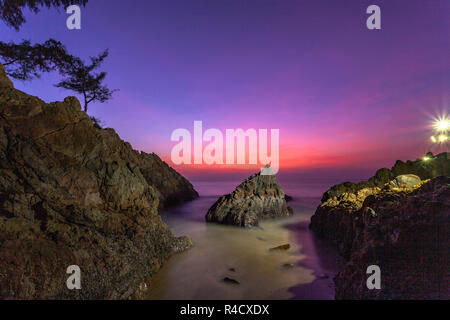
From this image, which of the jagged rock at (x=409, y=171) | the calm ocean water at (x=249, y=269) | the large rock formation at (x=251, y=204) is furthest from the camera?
the large rock formation at (x=251, y=204)

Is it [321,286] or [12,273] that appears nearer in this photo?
[12,273]

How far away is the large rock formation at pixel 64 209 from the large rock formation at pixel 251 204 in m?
7.34

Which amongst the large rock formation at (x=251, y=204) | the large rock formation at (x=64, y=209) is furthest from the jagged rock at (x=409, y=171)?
the large rock formation at (x=64, y=209)

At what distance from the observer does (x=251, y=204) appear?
1452 centimetres

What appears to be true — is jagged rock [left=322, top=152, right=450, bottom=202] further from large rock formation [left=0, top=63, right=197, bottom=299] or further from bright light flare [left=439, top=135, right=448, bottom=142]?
large rock formation [left=0, top=63, right=197, bottom=299]

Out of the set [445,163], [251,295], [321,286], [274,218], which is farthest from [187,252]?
[445,163]

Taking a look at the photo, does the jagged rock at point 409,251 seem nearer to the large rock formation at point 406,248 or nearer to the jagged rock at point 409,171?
the large rock formation at point 406,248

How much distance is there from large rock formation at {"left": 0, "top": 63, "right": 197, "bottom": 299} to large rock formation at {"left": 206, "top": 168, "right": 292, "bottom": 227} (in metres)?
7.34

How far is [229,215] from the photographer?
45.1 ft

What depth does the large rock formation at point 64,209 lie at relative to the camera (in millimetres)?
3898

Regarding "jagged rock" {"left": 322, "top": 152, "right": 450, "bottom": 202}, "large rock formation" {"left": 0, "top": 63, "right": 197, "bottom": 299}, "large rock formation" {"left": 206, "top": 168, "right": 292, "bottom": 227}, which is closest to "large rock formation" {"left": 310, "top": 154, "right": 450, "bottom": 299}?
"large rock formation" {"left": 0, "top": 63, "right": 197, "bottom": 299}
